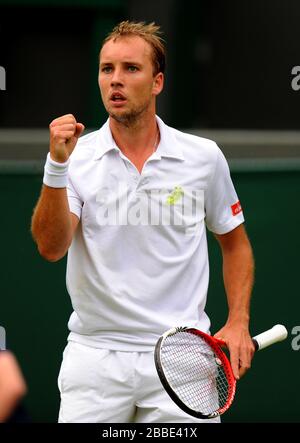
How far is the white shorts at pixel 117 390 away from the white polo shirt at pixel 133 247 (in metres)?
0.05

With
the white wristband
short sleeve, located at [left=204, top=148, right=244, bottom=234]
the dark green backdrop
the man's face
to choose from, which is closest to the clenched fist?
the white wristband

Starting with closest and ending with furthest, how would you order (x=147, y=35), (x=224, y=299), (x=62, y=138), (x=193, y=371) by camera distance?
1. (x=62, y=138)
2. (x=193, y=371)
3. (x=147, y=35)
4. (x=224, y=299)

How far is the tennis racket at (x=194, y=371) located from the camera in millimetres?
3766

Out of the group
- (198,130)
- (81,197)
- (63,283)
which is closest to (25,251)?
(63,283)

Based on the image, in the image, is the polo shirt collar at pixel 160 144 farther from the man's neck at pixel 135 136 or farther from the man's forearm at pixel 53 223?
the man's forearm at pixel 53 223

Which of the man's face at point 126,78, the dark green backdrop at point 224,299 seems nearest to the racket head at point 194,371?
the man's face at point 126,78

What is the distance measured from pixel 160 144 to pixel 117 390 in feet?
2.72

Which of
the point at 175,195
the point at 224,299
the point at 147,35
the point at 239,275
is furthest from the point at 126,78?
the point at 224,299

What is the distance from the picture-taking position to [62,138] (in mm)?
3768

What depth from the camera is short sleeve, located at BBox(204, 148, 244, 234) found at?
4246 millimetres

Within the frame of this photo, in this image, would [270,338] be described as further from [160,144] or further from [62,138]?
[62,138]

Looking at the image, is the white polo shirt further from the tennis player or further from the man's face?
the man's face

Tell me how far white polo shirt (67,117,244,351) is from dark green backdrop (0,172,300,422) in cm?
120
